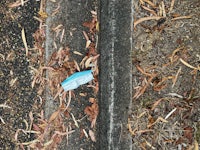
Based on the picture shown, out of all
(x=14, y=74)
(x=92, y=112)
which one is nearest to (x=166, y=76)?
Answer: (x=92, y=112)

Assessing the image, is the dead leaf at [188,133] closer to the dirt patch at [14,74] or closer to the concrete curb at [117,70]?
the concrete curb at [117,70]

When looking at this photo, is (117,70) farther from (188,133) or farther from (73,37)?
(188,133)

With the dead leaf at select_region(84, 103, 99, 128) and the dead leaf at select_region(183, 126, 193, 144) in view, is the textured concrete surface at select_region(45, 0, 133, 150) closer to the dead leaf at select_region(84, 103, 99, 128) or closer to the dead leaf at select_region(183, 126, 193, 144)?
the dead leaf at select_region(84, 103, 99, 128)

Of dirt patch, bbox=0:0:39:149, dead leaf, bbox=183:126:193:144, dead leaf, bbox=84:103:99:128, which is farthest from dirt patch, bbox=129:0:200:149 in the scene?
dirt patch, bbox=0:0:39:149

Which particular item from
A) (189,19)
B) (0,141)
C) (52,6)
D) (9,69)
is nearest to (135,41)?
(189,19)

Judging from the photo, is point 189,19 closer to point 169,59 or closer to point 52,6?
point 169,59

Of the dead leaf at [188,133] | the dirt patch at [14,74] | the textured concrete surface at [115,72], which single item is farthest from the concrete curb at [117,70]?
the dirt patch at [14,74]
